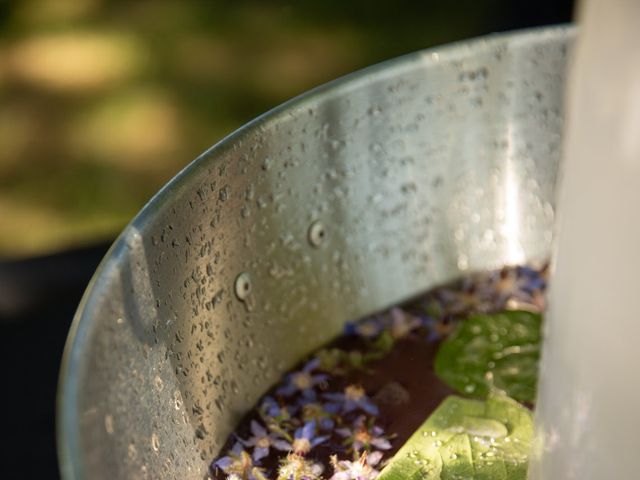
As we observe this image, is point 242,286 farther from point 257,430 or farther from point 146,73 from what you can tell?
point 146,73

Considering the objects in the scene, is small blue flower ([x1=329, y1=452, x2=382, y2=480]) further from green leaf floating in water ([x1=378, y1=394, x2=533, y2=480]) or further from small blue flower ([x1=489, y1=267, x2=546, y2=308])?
small blue flower ([x1=489, y1=267, x2=546, y2=308])

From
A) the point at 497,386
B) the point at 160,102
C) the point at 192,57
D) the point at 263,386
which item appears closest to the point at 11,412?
the point at 263,386

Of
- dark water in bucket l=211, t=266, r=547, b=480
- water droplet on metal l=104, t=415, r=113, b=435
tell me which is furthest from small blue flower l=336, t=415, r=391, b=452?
water droplet on metal l=104, t=415, r=113, b=435

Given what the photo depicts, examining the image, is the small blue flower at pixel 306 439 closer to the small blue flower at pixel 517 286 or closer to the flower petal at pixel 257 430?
the flower petal at pixel 257 430

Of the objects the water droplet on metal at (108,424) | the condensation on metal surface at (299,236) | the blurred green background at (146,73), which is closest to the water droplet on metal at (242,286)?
the condensation on metal surface at (299,236)

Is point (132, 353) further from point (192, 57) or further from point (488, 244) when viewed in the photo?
point (192, 57)
